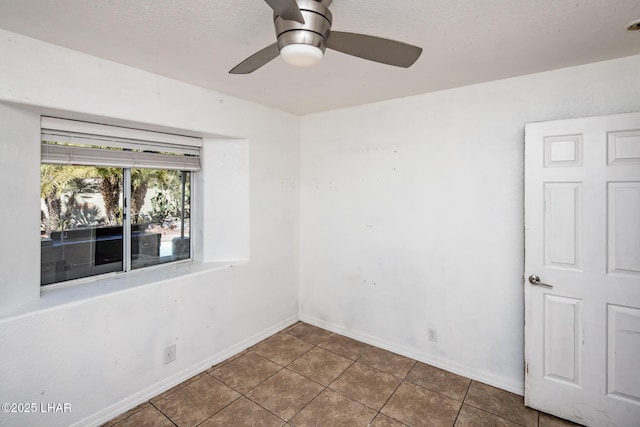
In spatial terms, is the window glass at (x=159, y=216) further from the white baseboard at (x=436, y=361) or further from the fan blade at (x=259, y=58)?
the white baseboard at (x=436, y=361)

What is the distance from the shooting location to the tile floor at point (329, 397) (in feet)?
6.81

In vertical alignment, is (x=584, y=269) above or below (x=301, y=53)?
below

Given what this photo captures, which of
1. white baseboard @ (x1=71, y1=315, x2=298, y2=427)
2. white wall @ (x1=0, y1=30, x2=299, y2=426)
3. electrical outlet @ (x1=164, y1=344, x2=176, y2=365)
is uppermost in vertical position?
white wall @ (x1=0, y1=30, x2=299, y2=426)

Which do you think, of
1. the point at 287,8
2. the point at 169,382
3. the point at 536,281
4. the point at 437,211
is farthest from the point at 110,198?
the point at 536,281

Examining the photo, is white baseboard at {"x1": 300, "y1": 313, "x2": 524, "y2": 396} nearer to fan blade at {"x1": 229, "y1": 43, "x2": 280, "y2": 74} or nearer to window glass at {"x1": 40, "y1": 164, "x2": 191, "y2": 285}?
window glass at {"x1": 40, "y1": 164, "x2": 191, "y2": 285}

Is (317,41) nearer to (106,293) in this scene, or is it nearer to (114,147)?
(114,147)

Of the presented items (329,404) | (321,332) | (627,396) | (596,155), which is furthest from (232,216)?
(627,396)

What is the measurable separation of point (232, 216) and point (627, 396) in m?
3.15

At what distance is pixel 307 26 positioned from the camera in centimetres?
123

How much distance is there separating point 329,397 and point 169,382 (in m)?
1.24

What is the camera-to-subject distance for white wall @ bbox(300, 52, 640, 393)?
2311 mm

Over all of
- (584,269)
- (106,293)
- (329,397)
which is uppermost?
(584,269)

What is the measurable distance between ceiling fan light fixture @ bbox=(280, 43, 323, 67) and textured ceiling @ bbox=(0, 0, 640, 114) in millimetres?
337

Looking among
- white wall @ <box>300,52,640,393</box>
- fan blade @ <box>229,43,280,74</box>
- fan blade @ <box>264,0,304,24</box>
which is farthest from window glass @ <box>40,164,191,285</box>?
fan blade @ <box>264,0,304,24</box>
